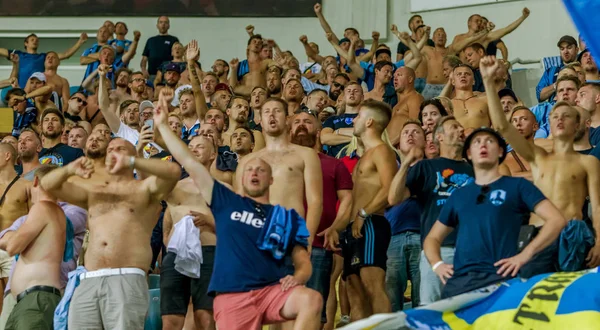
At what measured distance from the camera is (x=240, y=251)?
8.01 metres

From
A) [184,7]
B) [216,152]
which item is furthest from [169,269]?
[184,7]

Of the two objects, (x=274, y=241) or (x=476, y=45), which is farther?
(x=476, y=45)

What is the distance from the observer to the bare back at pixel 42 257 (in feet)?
30.3

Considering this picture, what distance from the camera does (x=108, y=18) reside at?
22.5 meters

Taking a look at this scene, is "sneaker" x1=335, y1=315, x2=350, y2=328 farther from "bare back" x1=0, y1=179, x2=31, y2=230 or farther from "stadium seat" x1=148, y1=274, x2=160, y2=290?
"bare back" x1=0, y1=179, x2=31, y2=230

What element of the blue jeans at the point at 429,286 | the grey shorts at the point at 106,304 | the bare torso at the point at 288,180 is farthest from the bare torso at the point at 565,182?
the grey shorts at the point at 106,304

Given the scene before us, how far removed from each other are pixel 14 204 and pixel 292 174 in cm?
277

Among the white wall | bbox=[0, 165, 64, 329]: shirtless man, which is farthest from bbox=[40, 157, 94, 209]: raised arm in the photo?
the white wall

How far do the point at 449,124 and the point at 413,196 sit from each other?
0.70 m

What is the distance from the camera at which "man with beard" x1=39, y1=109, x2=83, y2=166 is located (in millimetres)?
12273

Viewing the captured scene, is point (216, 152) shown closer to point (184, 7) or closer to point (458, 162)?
point (458, 162)

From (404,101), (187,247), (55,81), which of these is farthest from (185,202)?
(55,81)

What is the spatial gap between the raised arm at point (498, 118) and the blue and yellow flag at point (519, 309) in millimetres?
2064

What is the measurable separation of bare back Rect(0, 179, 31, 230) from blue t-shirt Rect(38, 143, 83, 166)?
1531 mm
